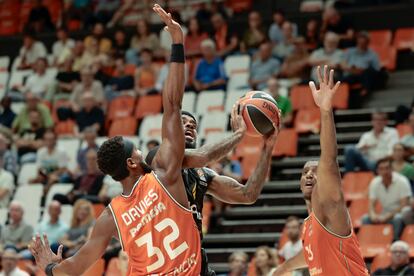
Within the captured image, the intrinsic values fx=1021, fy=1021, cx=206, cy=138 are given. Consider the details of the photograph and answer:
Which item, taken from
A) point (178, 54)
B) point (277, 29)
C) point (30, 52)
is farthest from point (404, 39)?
point (178, 54)

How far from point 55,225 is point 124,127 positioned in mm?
2826

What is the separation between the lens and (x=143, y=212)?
6.06 m

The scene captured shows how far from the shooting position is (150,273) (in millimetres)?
6039

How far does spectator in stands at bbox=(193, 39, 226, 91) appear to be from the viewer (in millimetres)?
15593

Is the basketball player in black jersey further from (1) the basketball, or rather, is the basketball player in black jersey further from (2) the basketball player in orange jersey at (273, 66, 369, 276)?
(2) the basketball player in orange jersey at (273, 66, 369, 276)

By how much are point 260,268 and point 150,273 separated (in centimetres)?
516

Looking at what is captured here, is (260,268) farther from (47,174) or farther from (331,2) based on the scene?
(331,2)

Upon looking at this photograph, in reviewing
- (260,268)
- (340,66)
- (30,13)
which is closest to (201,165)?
(260,268)

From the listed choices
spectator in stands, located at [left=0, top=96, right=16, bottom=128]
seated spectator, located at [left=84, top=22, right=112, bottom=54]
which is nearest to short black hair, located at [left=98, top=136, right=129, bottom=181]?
spectator in stands, located at [left=0, top=96, right=16, bottom=128]

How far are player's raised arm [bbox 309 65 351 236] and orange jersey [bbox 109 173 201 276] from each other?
851mm

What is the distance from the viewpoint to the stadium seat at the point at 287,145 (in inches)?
552

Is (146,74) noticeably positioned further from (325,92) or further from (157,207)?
(157,207)

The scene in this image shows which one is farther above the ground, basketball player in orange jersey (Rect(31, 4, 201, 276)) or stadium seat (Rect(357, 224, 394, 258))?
basketball player in orange jersey (Rect(31, 4, 201, 276))

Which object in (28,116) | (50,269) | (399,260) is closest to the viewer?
(50,269)
